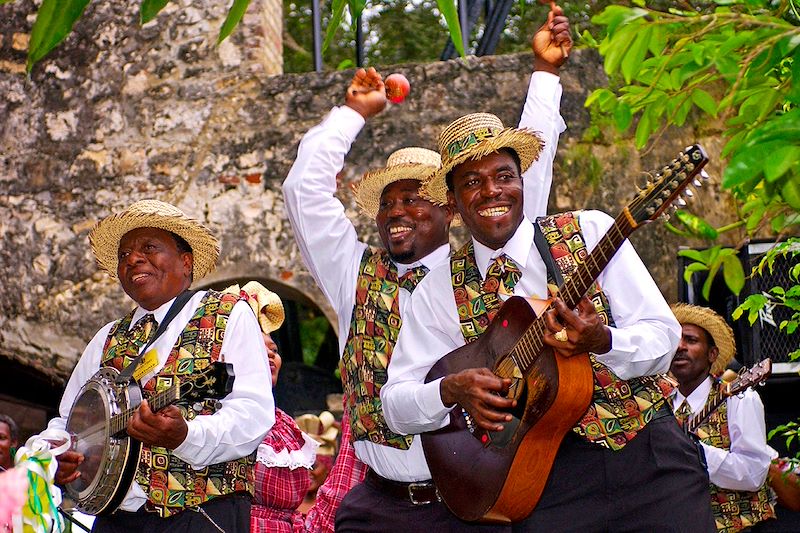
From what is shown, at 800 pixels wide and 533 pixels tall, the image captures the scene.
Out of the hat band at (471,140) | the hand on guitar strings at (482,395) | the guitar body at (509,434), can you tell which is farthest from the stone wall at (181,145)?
the hand on guitar strings at (482,395)

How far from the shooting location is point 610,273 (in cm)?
302

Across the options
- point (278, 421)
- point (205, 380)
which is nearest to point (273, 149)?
point (278, 421)

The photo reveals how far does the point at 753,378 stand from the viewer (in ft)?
15.4

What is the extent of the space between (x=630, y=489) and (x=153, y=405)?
142 centimetres

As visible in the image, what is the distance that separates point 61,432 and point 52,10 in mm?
2648

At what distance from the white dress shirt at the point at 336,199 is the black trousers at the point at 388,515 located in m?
0.21

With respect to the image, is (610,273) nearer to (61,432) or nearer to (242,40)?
(61,432)

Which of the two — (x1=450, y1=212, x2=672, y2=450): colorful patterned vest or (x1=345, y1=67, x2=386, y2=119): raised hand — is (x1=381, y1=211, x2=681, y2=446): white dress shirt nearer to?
(x1=450, y1=212, x2=672, y2=450): colorful patterned vest

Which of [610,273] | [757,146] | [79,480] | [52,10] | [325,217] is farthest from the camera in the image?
[325,217]

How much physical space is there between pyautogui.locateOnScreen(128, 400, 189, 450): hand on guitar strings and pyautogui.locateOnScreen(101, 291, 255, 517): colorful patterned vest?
Answer: 0.08 meters

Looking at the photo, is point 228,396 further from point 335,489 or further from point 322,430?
point 322,430

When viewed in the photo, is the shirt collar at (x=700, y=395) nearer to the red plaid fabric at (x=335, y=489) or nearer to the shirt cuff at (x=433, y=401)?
the red plaid fabric at (x=335, y=489)

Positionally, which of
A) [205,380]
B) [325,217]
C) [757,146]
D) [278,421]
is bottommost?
[278,421]

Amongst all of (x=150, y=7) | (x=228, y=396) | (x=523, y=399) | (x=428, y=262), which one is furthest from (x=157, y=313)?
(x=150, y=7)
